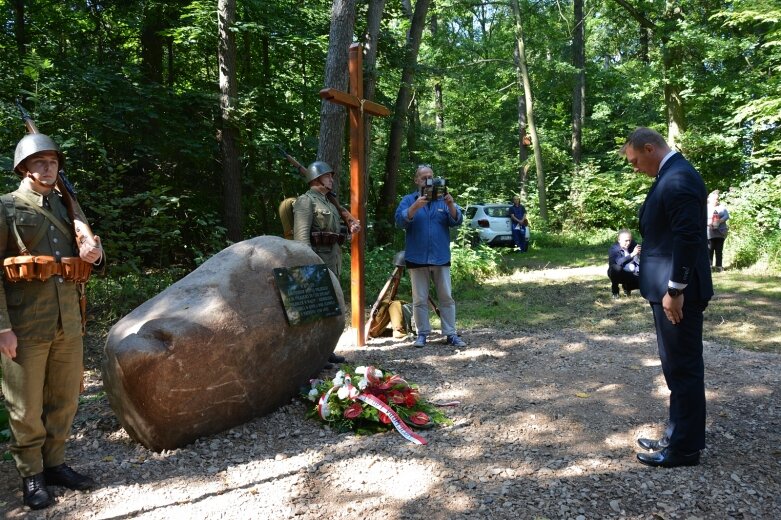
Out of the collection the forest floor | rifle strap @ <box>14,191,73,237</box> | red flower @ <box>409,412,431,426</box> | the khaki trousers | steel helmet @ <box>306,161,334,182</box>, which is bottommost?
the forest floor

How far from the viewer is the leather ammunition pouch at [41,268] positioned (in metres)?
3.17

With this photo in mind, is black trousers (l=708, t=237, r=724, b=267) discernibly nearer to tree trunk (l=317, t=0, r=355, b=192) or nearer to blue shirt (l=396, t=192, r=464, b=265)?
blue shirt (l=396, t=192, r=464, b=265)

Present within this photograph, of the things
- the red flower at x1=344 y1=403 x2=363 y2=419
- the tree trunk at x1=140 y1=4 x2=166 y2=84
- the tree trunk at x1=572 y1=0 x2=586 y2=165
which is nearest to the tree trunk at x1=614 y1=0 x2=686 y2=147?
the tree trunk at x1=572 y1=0 x2=586 y2=165

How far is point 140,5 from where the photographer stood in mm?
11375

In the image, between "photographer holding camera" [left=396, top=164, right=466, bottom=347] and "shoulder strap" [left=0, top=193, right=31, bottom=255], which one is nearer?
"shoulder strap" [left=0, top=193, right=31, bottom=255]

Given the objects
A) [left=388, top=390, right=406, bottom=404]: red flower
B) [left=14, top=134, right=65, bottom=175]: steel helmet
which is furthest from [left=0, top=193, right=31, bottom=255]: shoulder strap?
[left=388, top=390, right=406, bottom=404]: red flower

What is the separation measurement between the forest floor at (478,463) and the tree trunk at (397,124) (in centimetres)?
867

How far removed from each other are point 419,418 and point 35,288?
2.65 metres

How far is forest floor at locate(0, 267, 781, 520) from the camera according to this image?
320 cm

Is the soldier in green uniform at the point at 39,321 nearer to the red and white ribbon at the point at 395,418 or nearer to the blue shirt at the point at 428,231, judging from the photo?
the red and white ribbon at the point at 395,418

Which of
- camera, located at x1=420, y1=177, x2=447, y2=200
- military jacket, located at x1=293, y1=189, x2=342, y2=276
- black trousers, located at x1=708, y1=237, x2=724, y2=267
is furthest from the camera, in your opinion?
black trousers, located at x1=708, y1=237, x2=724, y2=267

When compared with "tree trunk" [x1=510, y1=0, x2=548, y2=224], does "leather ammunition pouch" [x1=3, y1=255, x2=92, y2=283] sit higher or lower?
lower

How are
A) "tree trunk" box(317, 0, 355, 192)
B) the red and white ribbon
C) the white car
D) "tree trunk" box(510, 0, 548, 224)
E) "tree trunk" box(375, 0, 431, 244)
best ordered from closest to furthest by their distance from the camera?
the red and white ribbon < "tree trunk" box(317, 0, 355, 192) < "tree trunk" box(375, 0, 431, 244) < the white car < "tree trunk" box(510, 0, 548, 224)

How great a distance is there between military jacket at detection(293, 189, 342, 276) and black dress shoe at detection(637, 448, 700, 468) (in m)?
3.36
